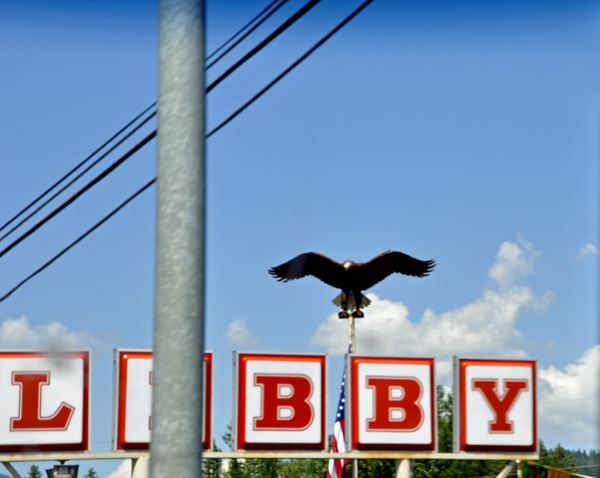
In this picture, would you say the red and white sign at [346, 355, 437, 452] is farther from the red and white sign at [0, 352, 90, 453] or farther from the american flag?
the american flag

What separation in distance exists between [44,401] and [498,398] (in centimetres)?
656

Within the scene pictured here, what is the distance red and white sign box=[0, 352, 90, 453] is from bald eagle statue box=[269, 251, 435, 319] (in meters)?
9.25

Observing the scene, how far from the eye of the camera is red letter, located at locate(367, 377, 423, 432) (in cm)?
1105

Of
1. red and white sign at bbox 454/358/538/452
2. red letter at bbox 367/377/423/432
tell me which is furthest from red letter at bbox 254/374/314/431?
red and white sign at bbox 454/358/538/452

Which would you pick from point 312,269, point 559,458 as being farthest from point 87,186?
point 559,458

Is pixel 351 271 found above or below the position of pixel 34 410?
above

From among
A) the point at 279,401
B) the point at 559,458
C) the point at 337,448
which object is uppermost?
the point at 279,401

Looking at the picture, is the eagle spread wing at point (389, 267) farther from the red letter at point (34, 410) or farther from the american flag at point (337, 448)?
the red letter at point (34, 410)

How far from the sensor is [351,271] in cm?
1967

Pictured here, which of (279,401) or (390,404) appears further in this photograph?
(390,404)

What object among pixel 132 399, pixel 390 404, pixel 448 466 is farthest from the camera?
pixel 448 466

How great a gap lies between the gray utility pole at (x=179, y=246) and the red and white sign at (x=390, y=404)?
7.58 m

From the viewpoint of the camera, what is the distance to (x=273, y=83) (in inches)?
340

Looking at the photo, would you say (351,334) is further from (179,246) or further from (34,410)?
(179,246)
